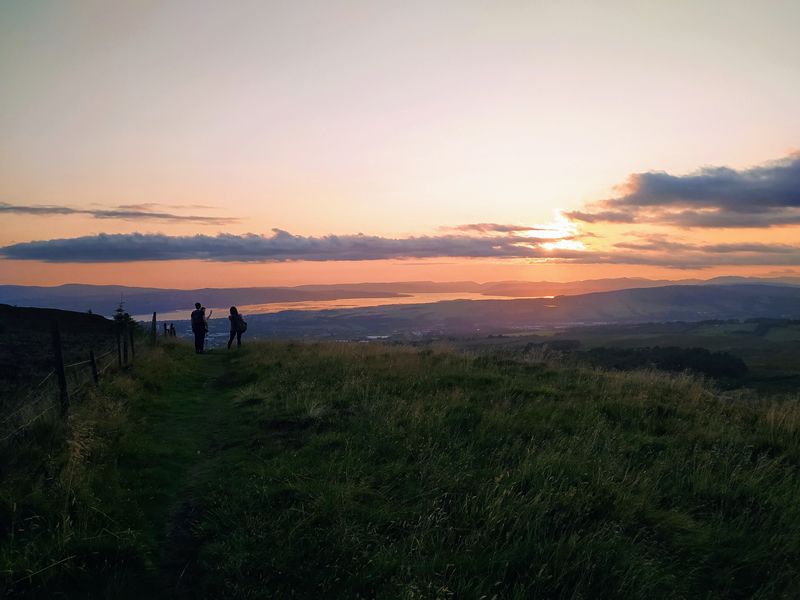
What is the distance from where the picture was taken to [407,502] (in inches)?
243

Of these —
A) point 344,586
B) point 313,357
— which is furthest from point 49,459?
point 313,357

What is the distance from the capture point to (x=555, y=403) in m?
11.3

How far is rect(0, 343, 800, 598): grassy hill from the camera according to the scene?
15.5 ft

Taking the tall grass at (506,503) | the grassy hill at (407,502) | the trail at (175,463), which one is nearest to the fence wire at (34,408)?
the grassy hill at (407,502)

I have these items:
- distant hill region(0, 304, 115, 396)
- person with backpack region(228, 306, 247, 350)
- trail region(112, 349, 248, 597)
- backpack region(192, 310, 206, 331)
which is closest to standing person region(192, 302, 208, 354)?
backpack region(192, 310, 206, 331)

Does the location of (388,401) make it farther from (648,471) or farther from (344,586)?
(344,586)

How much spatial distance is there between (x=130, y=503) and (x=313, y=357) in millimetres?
13333

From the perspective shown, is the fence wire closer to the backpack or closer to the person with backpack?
the backpack

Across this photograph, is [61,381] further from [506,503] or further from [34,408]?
[506,503]

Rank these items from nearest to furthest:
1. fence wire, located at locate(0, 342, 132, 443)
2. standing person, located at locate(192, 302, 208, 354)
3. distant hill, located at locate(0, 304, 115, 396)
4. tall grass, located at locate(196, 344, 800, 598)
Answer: tall grass, located at locate(196, 344, 800, 598) → fence wire, located at locate(0, 342, 132, 443) → distant hill, located at locate(0, 304, 115, 396) → standing person, located at locate(192, 302, 208, 354)

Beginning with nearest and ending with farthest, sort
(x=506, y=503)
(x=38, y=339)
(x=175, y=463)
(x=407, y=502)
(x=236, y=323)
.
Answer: (x=506, y=503), (x=407, y=502), (x=175, y=463), (x=38, y=339), (x=236, y=323)

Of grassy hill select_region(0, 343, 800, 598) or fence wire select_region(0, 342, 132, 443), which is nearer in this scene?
grassy hill select_region(0, 343, 800, 598)

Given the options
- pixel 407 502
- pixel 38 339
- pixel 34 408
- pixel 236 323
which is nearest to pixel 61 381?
pixel 34 408

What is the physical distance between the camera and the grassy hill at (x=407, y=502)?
4738 mm
